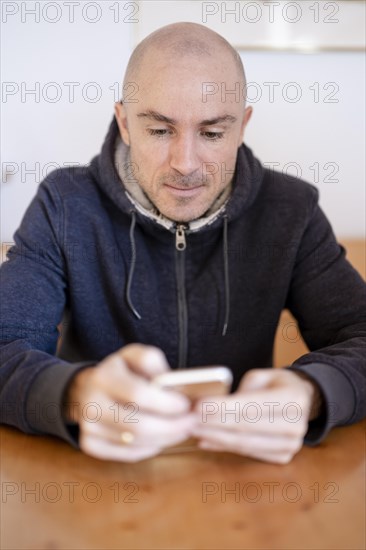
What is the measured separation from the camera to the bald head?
113 cm

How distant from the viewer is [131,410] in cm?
70

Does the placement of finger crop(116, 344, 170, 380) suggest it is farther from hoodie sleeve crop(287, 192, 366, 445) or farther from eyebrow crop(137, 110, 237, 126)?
eyebrow crop(137, 110, 237, 126)

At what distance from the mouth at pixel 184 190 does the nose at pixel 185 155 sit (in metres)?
0.04

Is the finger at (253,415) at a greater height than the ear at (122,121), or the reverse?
the ear at (122,121)

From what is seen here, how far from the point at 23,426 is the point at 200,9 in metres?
1.29

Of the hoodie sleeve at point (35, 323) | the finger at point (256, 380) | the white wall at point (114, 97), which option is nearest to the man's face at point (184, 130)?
the hoodie sleeve at point (35, 323)

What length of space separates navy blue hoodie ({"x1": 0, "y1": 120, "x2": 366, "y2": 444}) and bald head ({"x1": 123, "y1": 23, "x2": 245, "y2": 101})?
A: 177 mm

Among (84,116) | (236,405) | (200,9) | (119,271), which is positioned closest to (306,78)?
(200,9)

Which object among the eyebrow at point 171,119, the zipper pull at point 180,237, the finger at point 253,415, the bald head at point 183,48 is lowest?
the finger at point 253,415

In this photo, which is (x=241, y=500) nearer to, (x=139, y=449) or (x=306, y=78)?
(x=139, y=449)

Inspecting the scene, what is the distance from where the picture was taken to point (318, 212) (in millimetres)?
1287

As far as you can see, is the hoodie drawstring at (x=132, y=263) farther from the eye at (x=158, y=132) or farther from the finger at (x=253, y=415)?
the finger at (x=253, y=415)

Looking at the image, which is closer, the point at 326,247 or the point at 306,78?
the point at 326,247

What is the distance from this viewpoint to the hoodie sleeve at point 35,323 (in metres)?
0.80
